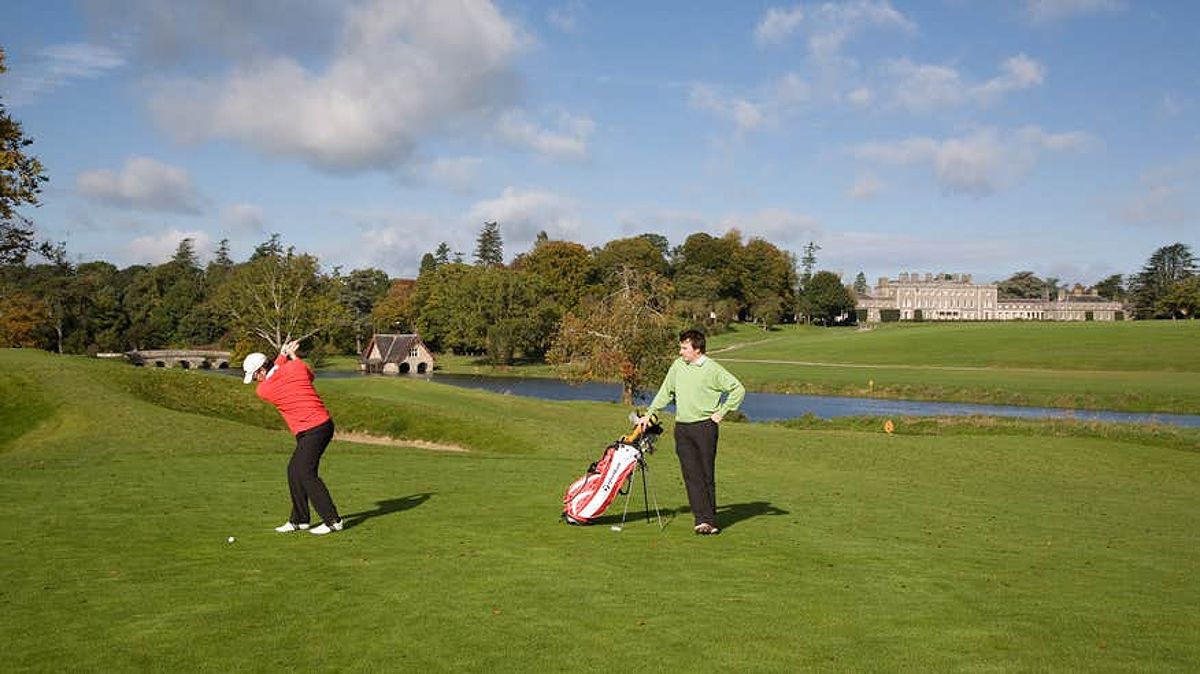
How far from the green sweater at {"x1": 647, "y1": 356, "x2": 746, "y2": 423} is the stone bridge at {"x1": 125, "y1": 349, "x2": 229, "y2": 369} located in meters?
111

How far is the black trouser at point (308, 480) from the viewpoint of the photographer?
12.2 metres

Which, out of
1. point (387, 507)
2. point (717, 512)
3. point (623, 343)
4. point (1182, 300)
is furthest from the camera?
point (1182, 300)

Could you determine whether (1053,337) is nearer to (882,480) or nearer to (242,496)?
(882,480)

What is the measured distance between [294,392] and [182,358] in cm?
11546

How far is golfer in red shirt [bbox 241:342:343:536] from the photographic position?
12.2m

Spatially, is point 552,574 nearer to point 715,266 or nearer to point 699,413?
point 699,413

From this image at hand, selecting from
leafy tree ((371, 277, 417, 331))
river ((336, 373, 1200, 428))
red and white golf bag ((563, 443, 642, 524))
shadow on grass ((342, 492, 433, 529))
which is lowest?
river ((336, 373, 1200, 428))

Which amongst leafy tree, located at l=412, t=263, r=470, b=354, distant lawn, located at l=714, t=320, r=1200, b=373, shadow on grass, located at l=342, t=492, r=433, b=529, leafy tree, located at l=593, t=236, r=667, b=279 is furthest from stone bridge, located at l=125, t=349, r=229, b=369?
shadow on grass, located at l=342, t=492, r=433, b=529

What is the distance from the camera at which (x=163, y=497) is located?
48.6 feet

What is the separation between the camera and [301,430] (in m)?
12.4

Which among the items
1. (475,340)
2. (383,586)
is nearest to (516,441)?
(383,586)

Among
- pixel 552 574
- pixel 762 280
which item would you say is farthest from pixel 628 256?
pixel 552 574

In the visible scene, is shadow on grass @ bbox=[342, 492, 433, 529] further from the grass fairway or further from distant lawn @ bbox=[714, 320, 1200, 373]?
distant lawn @ bbox=[714, 320, 1200, 373]

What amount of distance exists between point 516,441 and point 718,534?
1741 centimetres
